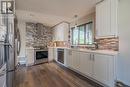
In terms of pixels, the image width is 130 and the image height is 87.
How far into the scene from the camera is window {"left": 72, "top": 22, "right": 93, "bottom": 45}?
15.1 feet

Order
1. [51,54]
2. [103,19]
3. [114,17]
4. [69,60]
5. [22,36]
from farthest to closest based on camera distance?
[51,54], [22,36], [69,60], [103,19], [114,17]

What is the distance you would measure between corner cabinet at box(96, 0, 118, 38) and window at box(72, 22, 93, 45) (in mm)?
1069

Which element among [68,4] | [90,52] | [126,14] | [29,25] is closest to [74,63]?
[90,52]

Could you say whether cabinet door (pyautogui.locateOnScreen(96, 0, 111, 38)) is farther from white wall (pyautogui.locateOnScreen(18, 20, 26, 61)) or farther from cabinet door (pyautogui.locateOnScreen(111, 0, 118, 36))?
white wall (pyautogui.locateOnScreen(18, 20, 26, 61))

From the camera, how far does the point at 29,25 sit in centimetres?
705

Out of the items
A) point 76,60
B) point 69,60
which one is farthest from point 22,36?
point 76,60

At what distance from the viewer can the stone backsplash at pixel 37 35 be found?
7.02 metres

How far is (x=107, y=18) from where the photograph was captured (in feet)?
10.3

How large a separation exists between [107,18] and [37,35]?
5188mm

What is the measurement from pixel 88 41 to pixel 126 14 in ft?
6.45

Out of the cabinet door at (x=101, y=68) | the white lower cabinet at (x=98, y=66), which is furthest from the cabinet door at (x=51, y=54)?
the cabinet door at (x=101, y=68)

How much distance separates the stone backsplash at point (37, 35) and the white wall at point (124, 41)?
5308 millimetres

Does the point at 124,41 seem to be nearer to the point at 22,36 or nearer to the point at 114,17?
the point at 114,17

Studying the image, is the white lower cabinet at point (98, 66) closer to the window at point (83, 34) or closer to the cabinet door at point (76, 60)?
the cabinet door at point (76, 60)
